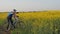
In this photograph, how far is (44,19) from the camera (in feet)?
10.3

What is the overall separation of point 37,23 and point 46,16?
0.17m

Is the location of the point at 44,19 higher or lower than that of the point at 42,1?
lower

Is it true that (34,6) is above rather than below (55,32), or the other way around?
above

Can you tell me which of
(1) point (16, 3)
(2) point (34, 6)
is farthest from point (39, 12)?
(1) point (16, 3)

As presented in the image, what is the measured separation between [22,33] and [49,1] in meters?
0.62

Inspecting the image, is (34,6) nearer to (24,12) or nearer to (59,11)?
(24,12)

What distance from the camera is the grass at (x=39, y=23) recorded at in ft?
10.2

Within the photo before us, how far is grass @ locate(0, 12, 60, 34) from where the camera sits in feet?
10.2

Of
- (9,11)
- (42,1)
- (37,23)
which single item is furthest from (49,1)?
(9,11)

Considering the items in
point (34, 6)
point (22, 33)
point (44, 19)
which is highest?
point (34, 6)

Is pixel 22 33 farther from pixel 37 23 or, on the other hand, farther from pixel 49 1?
pixel 49 1

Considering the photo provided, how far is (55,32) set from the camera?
311 centimetres

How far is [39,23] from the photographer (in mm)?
3121

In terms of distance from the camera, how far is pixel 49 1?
10.3 feet
